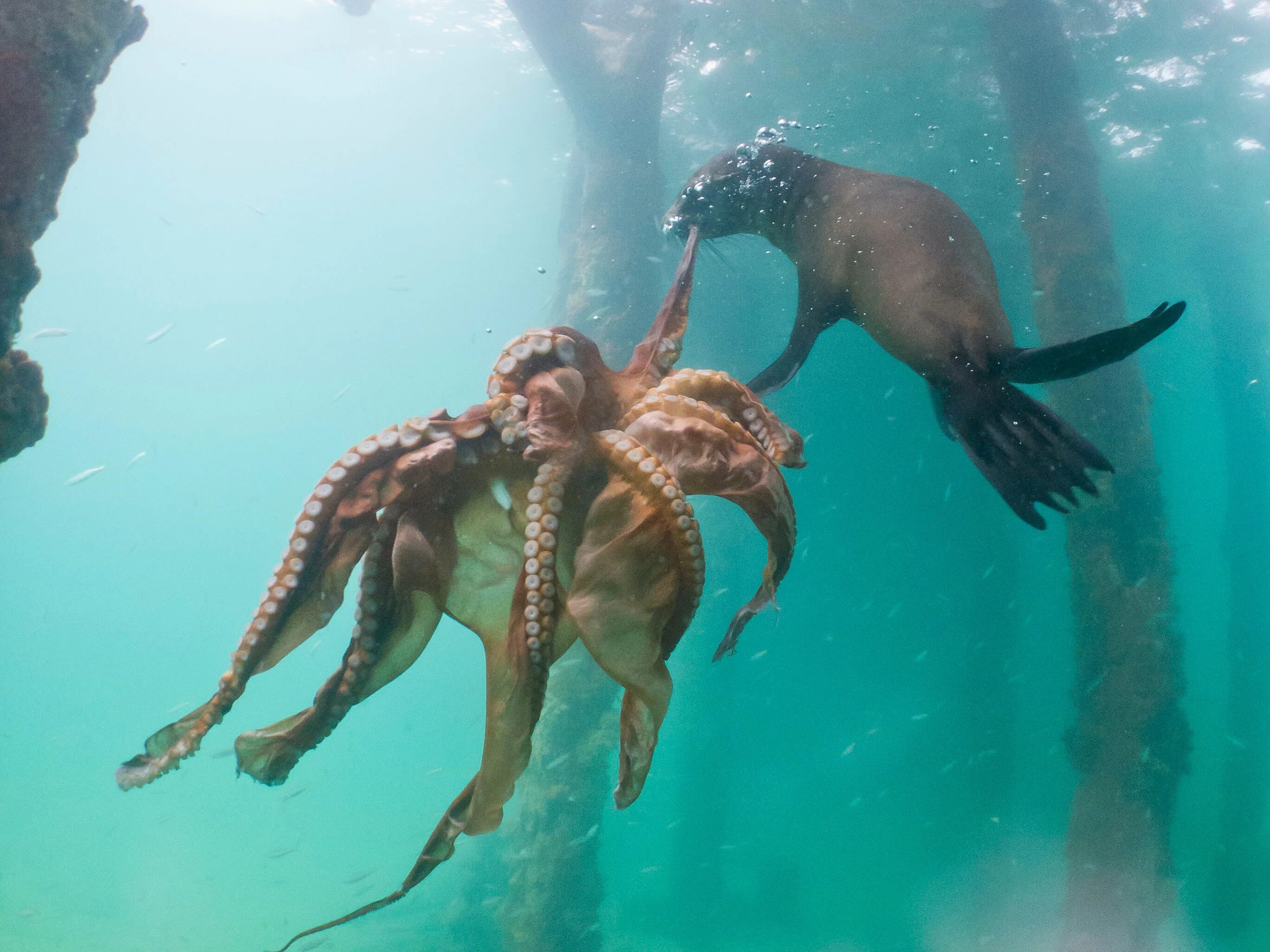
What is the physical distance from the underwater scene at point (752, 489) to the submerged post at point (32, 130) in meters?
0.03

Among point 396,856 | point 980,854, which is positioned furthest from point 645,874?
point 396,856

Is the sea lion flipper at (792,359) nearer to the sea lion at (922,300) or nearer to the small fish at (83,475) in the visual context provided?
the sea lion at (922,300)

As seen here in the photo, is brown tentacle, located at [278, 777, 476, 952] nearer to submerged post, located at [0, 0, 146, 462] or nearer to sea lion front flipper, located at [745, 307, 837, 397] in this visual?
sea lion front flipper, located at [745, 307, 837, 397]

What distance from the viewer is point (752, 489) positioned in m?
1.93

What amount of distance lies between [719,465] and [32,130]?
193 inches

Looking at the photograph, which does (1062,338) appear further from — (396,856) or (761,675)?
(396,856)

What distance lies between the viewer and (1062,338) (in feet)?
32.0

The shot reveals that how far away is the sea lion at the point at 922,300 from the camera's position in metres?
2.57

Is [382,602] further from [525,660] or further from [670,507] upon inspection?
[670,507]

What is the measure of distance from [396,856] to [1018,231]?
48.6 metres

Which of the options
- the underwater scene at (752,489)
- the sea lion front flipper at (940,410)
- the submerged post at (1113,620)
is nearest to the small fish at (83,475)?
the underwater scene at (752,489)

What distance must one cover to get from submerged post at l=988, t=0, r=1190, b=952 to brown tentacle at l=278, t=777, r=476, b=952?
10765 millimetres

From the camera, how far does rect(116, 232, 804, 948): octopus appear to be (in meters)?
1.62

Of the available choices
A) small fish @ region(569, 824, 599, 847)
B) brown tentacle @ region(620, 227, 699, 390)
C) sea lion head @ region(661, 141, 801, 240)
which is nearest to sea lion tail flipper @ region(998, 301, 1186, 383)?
brown tentacle @ region(620, 227, 699, 390)
